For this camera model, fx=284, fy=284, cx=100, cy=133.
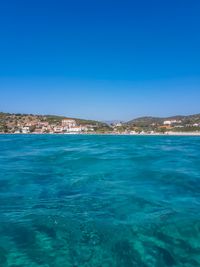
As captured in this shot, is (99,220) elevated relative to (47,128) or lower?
lower

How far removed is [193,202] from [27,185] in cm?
424

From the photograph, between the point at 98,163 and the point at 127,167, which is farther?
the point at 98,163

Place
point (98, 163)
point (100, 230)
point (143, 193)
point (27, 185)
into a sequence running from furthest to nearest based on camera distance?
point (98, 163) → point (27, 185) → point (143, 193) → point (100, 230)

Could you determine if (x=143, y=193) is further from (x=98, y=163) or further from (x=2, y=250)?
(x=98, y=163)

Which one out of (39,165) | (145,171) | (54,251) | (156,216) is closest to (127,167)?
(145,171)

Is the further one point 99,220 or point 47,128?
point 47,128

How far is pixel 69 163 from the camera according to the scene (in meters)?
11.8

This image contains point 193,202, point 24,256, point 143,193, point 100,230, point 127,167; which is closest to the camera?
point 24,256

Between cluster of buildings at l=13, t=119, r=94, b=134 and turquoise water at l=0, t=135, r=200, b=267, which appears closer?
turquoise water at l=0, t=135, r=200, b=267

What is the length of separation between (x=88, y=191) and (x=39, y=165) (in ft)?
14.7

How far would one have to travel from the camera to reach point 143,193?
22.5 feet

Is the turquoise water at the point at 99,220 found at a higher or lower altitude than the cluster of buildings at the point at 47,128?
lower

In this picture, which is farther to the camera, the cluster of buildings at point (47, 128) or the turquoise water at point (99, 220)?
the cluster of buildings at point (47, 128)

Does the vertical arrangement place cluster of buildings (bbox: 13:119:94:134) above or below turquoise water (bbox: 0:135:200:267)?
above
